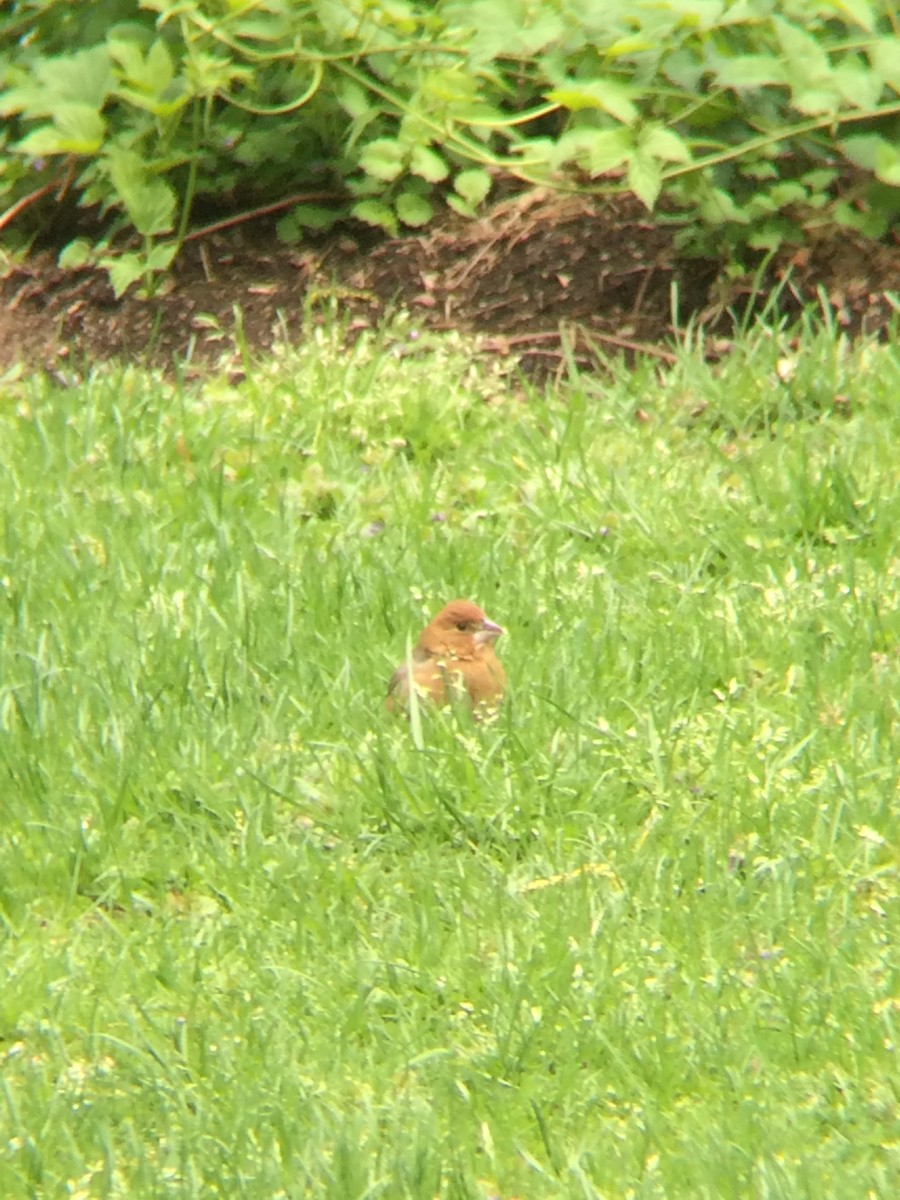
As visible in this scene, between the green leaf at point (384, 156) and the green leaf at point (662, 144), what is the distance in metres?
0.90

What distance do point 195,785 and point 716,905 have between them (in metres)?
1.09

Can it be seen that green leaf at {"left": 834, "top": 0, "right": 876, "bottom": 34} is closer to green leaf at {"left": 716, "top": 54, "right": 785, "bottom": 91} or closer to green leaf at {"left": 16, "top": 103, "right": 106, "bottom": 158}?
green leaf at {"left": 716, "top": 54, "right": 785, "bottom": 91}

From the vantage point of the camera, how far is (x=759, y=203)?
657cm

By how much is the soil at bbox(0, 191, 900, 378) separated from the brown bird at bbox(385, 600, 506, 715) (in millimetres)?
2171

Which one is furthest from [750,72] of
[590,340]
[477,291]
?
[477,291]

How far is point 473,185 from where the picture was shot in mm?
6691

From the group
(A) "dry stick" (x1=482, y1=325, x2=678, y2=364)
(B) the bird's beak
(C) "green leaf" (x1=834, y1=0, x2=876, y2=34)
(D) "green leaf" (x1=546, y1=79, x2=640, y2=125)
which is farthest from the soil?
(B) the bird's beak

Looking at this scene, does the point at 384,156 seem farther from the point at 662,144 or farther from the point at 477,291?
the point at 662,144

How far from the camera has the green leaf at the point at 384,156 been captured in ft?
22.1

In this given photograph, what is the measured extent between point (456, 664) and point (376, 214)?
307cm

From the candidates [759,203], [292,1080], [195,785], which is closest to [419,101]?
[759,203]

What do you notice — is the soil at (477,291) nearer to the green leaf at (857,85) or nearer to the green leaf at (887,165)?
the green leaf at (887,165)

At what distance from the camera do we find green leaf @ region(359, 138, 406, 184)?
6734 mm

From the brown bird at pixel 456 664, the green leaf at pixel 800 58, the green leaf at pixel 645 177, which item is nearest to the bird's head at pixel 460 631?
the brown bird at pixel 456 664
